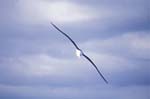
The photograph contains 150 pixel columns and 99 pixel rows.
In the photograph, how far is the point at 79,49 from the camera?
48.0 metres

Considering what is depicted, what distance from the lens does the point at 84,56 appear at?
157 ft

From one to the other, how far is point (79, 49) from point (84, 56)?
32.9 inches
